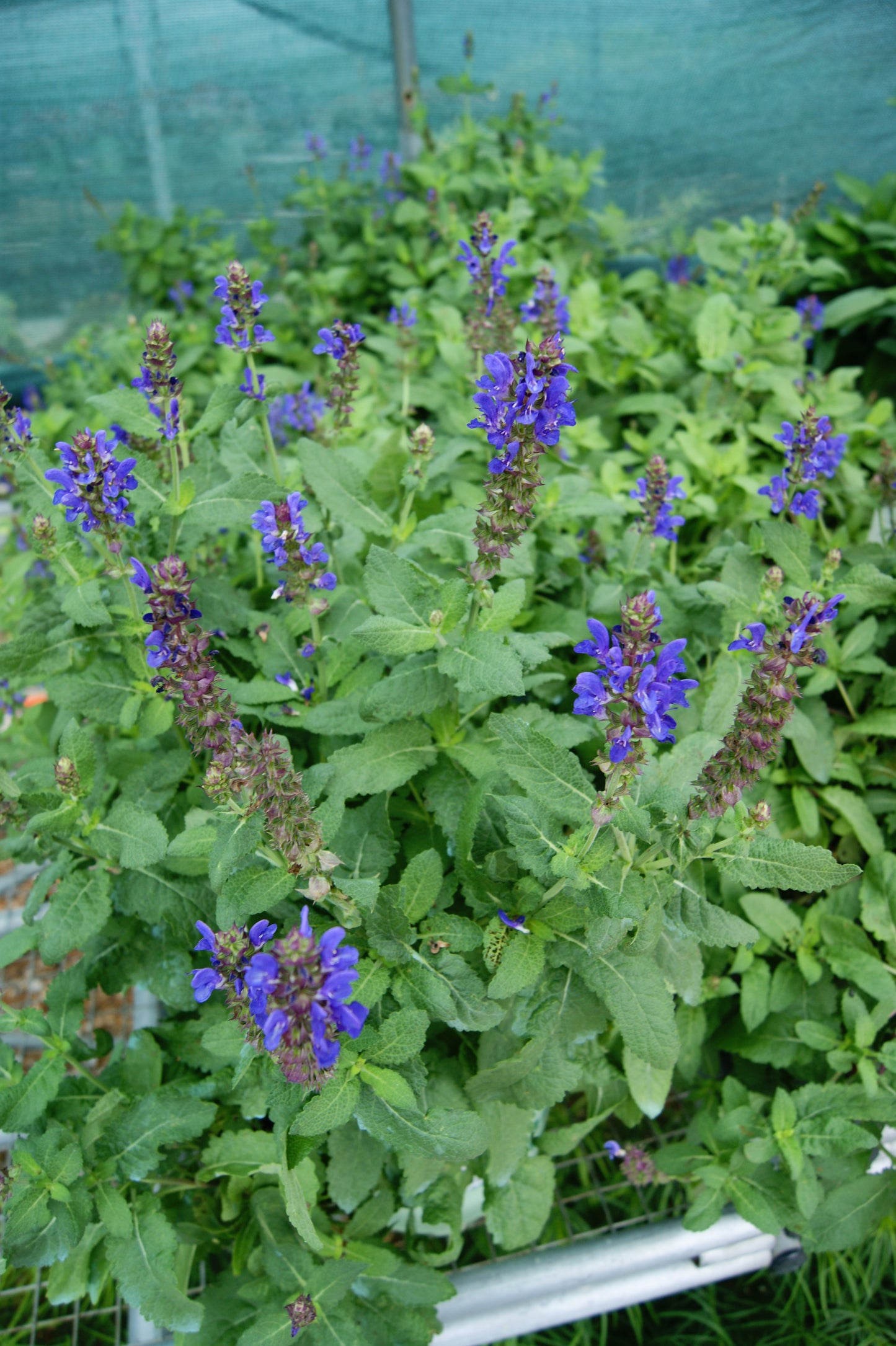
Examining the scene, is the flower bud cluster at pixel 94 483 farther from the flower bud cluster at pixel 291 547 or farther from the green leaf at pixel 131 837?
the green leaf at pixel 131 837

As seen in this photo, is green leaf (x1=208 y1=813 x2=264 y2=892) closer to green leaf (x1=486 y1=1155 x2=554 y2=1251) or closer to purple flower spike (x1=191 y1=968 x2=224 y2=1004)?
purple flower spike (x1=191 y1=968 x2=224 y2=1004)

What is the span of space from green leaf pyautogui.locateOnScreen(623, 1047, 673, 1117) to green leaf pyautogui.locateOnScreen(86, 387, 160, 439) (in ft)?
5.02

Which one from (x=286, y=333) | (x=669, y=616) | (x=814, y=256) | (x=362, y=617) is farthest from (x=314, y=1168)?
(x=814, y=256)

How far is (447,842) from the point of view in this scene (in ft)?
5.65

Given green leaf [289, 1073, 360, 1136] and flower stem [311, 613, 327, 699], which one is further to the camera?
flower stem [311, 613, 327, 699]

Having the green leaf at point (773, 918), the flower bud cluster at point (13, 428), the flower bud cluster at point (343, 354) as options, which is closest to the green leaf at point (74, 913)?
the flower bud cluster at point (13, 428)

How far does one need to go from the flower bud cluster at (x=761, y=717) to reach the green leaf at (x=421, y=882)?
0.42 metres

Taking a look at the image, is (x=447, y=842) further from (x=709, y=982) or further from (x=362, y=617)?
(x=709, y=982)

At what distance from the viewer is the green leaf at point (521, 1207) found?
5.81 ft

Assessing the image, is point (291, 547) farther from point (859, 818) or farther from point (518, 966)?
point (859, 818)

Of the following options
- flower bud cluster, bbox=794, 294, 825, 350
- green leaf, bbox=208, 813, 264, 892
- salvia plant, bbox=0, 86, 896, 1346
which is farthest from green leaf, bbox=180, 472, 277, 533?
flower bud cluster, bbox=794, 294, 825, 350

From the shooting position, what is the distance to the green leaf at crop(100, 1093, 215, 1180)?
61.6 inches

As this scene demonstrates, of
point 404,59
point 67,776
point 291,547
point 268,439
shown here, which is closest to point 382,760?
point 291,547

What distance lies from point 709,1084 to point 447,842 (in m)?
0.99
